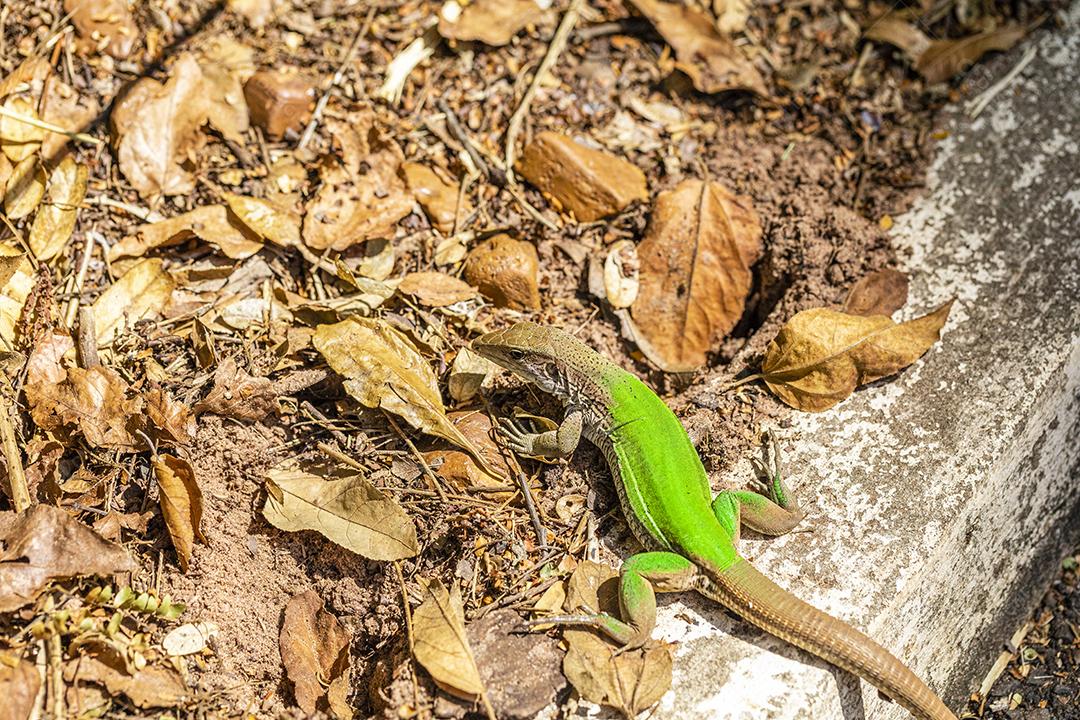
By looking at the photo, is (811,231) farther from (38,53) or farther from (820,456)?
(38,53)

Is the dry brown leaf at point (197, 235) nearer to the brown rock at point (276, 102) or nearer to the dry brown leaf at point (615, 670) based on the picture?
the brown rock at point (276, 102)

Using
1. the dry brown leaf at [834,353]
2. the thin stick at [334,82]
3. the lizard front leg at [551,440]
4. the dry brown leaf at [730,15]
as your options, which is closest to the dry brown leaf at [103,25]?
the thin stick at [334,82]

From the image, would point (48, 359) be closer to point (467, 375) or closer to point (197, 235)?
point (197, 235)

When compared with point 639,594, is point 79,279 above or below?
above

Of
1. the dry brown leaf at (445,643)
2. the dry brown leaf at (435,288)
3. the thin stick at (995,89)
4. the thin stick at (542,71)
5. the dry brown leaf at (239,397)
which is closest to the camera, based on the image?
the dry brown leaf at (445,643)

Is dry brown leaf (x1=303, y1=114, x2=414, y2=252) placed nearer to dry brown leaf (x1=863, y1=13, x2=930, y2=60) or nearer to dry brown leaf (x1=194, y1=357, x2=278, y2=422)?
dry brown leaf (x1=194, y1=357, x2=278, y2=422)

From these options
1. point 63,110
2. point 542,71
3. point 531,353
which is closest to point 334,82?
point 542,71

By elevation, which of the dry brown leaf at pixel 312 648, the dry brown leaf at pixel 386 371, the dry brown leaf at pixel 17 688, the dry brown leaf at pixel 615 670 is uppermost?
the dry brown leaf at pixel 386 371

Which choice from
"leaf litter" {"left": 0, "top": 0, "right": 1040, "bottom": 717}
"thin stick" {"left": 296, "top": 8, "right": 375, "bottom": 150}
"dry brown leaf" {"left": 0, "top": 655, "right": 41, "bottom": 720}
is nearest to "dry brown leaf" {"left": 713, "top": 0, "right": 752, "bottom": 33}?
"leaf litter" {"left": 0, "top": 0, "right": 1040, "bottom": 717}
